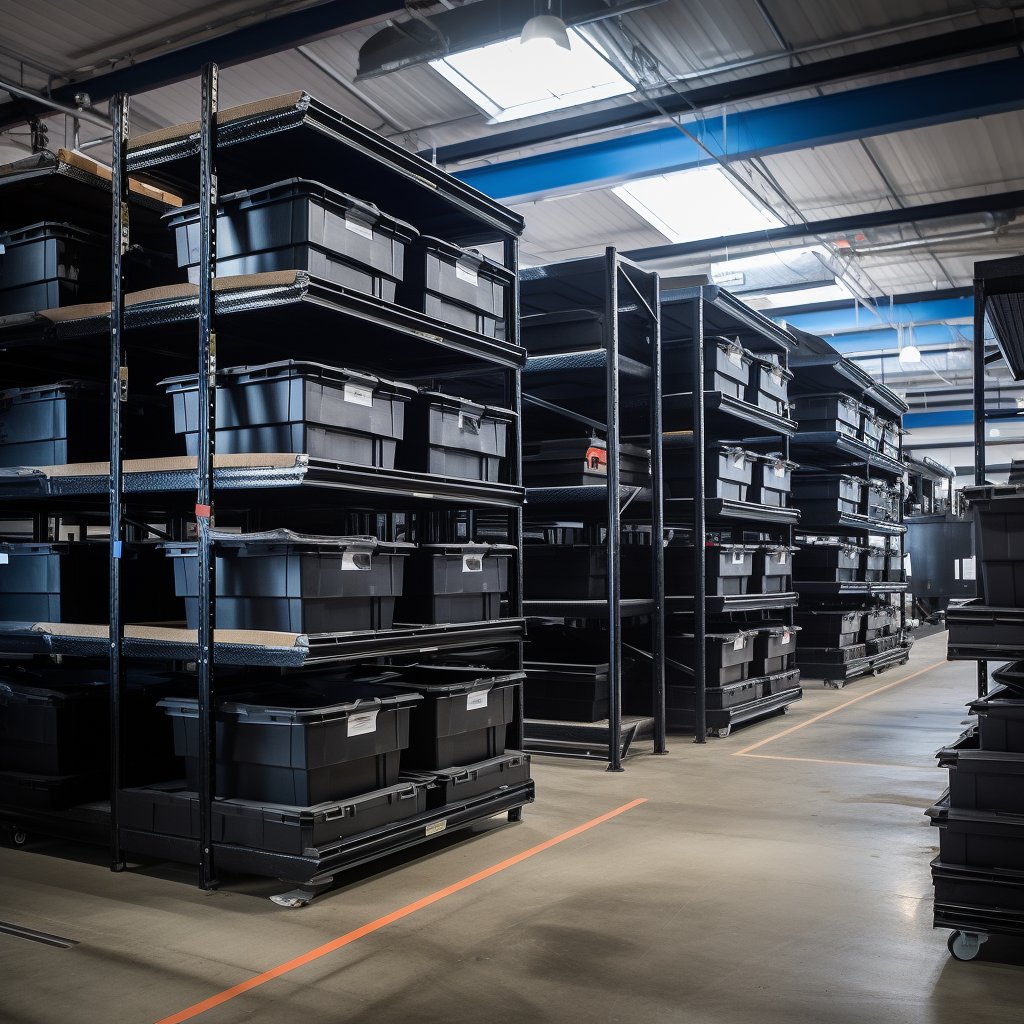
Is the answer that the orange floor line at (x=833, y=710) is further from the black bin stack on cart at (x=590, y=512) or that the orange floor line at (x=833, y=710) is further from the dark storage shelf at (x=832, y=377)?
the dark storage shelf at (x=832, y=377)

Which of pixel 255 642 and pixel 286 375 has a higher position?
pixel 286 375

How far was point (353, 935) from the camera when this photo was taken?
346 centimetres

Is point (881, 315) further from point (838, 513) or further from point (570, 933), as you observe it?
point (570, 933)

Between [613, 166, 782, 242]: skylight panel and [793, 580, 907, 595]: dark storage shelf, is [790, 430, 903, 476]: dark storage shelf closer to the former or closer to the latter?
[793, 580, 907, 595]: dark storage shelf

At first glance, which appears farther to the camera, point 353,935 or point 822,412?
point 822,412

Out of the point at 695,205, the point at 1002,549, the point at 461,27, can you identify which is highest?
the point at 695,205

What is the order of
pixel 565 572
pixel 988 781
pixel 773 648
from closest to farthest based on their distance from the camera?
pixel 988 781 → pixel 565 572 → pixel 773 648

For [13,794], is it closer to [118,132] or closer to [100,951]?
[100,951]

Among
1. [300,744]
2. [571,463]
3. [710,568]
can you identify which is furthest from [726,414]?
[300,744]

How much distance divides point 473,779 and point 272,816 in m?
1.16

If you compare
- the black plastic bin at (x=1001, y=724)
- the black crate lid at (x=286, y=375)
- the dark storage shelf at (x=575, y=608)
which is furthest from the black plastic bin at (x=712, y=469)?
the black plastic bin at (x=1001, y=724)

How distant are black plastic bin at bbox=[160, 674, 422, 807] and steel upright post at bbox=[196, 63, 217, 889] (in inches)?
4.4

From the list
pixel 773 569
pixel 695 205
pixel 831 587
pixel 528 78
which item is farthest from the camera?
pixel 695 205

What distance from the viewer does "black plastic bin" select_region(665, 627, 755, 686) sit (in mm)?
7387
